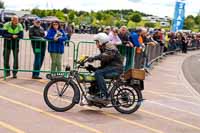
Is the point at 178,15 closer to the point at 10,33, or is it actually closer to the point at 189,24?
the point at 10,33

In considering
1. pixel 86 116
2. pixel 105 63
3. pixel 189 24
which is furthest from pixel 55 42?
pixel 189 24

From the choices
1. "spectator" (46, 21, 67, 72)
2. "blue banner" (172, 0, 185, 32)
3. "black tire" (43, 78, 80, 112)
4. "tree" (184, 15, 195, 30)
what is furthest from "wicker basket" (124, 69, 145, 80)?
"tree" (184, 15, 195, 30)

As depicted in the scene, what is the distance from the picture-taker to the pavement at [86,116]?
773cm

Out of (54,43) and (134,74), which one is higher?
(54,43)

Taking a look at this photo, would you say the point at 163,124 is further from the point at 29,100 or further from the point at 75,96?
Result: the point at 29,100

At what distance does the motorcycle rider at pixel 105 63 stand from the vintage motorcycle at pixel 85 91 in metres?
0.08

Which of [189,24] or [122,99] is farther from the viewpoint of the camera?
[189,24]

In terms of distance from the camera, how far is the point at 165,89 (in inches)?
543

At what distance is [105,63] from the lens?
9156 millimetres

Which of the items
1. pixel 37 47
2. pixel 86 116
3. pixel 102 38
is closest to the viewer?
pixel 86 116

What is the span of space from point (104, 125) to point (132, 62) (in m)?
6.86

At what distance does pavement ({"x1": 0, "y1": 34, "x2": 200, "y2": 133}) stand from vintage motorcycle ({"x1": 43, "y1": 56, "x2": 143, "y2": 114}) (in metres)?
0.19

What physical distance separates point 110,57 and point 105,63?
20cm

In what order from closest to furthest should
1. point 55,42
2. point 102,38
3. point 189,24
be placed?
point 102,38 → point 55,42 → point 189,24
